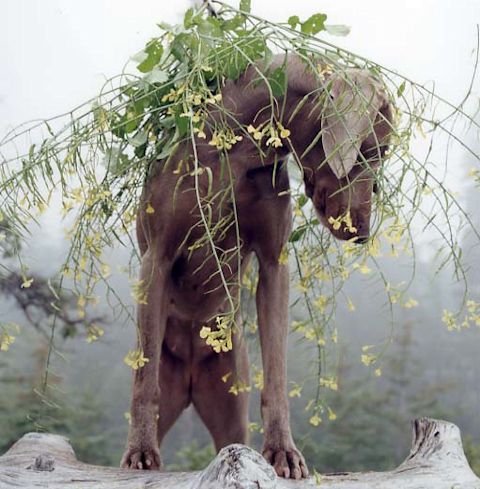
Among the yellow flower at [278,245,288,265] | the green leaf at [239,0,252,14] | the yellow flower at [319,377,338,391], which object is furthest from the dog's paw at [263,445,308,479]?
the green leaf at [239,0,252,14]

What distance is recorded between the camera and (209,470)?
2.93ft

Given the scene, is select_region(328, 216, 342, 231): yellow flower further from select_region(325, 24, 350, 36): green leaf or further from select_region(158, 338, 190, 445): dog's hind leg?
select_region(158, 338, 190, 445): dog's hind leg

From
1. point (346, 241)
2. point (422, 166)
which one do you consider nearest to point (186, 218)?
point (346, 241)

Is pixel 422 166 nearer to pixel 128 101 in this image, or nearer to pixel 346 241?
pixel 346 241

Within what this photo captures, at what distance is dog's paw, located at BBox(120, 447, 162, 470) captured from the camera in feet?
3.63

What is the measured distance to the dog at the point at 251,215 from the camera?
102 centimetres

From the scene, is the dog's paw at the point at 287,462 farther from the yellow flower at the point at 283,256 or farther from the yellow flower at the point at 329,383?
the yellow flower at the point at 283,256

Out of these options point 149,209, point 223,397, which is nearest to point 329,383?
point 223,397

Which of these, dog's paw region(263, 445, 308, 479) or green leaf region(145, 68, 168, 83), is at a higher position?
green leaf region(145, 68, 168, 83)

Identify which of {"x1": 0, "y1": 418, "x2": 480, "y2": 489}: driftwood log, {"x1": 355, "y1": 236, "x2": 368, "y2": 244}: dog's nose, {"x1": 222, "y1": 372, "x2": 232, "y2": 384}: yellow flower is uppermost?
{"x1": 355, "y1": 236, "x2": 368, "y2": 244}: dog's nose

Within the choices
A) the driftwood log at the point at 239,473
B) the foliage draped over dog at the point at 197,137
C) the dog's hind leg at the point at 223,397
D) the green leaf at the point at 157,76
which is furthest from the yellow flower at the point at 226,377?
the green leaf at the point at 157,76

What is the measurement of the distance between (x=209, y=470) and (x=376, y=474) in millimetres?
280

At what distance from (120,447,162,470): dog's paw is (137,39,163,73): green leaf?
19.8 inches

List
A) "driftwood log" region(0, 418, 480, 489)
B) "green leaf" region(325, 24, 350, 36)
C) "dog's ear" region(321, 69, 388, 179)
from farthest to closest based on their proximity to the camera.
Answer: "green leaf" region(325, 24, 350, 36) → "dog's ear" region(321, 69, 388, 179) → "driftwood log" region(0, 418, 480, 489)
